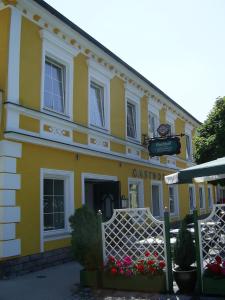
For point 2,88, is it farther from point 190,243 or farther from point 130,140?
point 130,140

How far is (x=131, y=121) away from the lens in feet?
49.3

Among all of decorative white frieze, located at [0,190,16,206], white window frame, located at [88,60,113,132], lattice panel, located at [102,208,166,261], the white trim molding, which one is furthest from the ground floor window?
lattice panel, located at [102,208,166,261]

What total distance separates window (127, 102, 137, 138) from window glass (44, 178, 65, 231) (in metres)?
5.05

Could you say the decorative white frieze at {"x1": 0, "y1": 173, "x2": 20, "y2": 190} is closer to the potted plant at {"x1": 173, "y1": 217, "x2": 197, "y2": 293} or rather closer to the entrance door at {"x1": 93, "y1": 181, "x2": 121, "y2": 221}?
the potted plant at {"x1": 173, "y1": 217, "x2": 197, "y2": 293}

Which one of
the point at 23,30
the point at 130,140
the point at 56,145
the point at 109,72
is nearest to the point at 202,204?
the point at 130,140

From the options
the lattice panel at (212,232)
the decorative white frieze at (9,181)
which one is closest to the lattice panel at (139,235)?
the lattice panel at (212,232)

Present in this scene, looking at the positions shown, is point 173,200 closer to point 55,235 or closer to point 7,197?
point 55,235

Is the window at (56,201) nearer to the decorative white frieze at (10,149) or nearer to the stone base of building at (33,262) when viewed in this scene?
the stone base of building at (33,262)

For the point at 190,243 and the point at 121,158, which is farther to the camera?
the point at 121,158

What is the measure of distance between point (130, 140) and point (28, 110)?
585cm

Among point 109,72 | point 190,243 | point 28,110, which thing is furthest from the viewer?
point 109,72

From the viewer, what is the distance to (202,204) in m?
23.3

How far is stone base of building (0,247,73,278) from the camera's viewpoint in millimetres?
7969

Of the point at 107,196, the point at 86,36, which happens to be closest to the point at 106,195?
the point at 107,196
